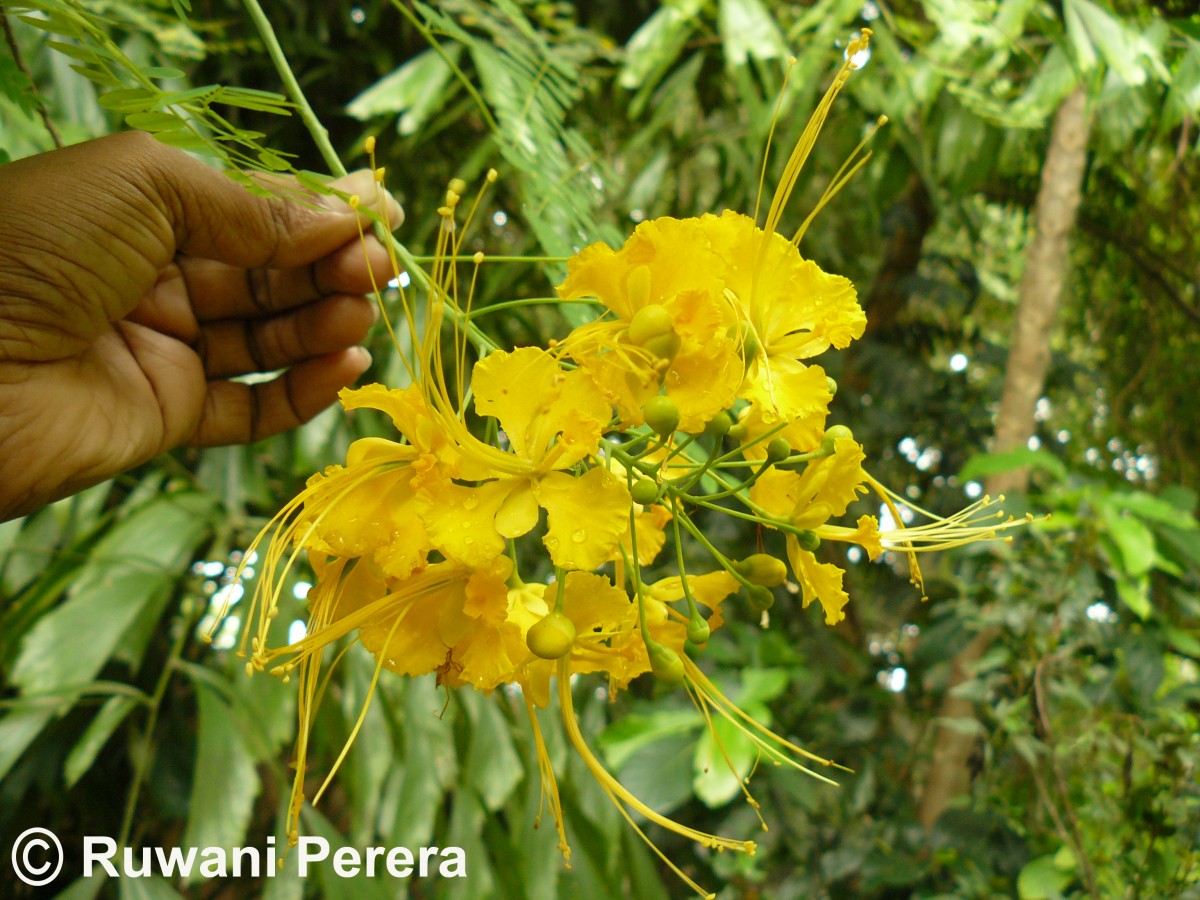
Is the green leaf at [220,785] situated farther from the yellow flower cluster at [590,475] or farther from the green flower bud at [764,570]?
the green flower bud at [764,570]

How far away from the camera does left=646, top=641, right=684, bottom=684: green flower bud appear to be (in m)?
0.52

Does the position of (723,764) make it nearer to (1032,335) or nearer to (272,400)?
(272,400)

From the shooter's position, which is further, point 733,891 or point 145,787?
point 733,891

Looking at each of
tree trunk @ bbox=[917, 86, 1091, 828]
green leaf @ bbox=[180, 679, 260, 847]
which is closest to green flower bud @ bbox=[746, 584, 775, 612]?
green leaf @ bbox=[180, 679, 260, 847]

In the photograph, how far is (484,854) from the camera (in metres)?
1.36

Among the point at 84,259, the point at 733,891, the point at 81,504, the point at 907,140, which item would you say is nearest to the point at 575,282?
the point at 84,259

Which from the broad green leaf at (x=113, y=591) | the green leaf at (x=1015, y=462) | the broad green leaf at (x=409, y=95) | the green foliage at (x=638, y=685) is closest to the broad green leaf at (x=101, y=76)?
the green foliage at (x=638, y=685)

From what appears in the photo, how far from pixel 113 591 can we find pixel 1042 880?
139 cm

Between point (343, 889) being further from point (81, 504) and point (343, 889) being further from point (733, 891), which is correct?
point (733, 891)

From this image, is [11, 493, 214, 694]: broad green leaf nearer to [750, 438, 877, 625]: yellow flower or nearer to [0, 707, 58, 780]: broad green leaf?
[0, 707, 58, 780]: broad green leaf

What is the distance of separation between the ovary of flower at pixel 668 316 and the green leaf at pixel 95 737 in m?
1.02

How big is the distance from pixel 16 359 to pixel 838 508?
58cm

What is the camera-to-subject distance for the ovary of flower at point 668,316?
1.57 feet

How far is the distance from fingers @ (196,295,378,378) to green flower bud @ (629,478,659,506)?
1.34ft
